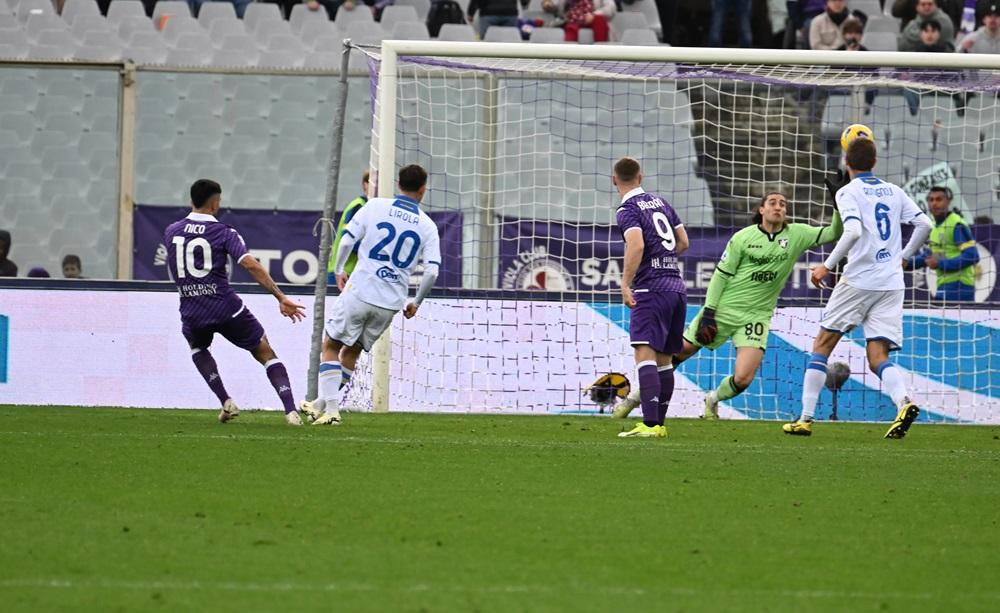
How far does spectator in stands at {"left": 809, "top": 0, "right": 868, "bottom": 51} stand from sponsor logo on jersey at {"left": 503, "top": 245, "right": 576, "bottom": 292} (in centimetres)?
605

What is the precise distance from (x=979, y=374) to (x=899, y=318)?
158 inches

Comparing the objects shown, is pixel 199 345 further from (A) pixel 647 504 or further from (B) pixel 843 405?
(B) pixel 843 405

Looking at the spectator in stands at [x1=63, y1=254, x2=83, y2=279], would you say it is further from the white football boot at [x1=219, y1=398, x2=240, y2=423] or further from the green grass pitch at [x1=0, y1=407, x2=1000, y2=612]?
the green grass pitch at [x1=0, y1=407, x2=1000, y2=612]

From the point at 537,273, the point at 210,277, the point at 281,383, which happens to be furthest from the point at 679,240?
the point at 537,273

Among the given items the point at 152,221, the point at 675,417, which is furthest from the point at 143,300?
the point at 675,417

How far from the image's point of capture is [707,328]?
45.5ft

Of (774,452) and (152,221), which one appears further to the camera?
(152,221)

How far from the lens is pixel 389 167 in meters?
13.6

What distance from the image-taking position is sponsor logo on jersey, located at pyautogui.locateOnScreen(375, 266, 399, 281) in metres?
11.5

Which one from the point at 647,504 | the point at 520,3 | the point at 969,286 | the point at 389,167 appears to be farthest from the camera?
the point at 520,3

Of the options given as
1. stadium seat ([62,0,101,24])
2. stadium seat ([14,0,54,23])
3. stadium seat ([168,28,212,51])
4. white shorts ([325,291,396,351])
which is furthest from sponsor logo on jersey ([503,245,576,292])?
stadium seat ([14,0,54,23])

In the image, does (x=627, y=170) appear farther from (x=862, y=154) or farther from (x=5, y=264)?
(x=5, y=264)

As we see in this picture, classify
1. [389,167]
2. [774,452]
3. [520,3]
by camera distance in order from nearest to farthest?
1. [774,452]
2. [389,167]
3. [520,3]

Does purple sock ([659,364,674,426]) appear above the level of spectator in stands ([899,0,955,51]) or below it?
below
